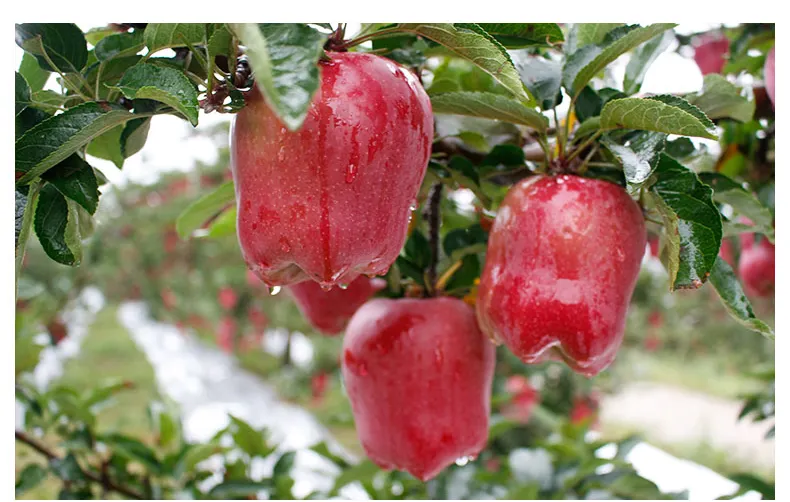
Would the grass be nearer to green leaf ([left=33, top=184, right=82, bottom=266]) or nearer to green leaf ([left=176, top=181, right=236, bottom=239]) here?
green leaf ([left=176, top=181, right=236, bottom=239])

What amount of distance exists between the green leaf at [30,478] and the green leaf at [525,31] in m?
0.74

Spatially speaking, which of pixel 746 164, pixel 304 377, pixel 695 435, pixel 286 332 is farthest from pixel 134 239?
pixel 746 164

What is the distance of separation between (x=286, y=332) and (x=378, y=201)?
12.0ft

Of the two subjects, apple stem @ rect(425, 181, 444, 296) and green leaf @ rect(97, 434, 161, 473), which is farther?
green leaf @ rect(97, 434, 161, 473)

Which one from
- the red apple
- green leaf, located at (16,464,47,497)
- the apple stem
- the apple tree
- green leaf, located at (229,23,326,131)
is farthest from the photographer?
the red apple

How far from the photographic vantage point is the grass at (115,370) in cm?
289

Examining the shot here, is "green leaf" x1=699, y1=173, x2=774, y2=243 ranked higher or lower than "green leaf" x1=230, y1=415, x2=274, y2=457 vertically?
higher

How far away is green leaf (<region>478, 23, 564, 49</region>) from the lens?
44 cm

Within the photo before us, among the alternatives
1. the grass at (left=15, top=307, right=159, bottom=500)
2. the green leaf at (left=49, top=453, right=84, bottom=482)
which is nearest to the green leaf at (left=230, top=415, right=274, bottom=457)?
the green leaf at (left=49, top=453, right=84, bottom=482)

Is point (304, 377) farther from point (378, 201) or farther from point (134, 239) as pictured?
point (378, 201)

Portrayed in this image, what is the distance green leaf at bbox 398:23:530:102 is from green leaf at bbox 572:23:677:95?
0.11 m

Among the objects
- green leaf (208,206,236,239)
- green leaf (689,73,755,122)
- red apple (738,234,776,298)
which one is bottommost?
red apple (738,234,776,298)

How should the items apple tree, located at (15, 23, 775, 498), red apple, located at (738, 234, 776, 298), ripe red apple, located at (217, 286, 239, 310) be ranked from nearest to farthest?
apple tree, located at (15, 23, 775, 498) → red apple, located at (738, 234, 776, 298) → ripe red apple, located at (217, 286, 239, 310)

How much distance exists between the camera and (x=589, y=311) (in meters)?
0.43
